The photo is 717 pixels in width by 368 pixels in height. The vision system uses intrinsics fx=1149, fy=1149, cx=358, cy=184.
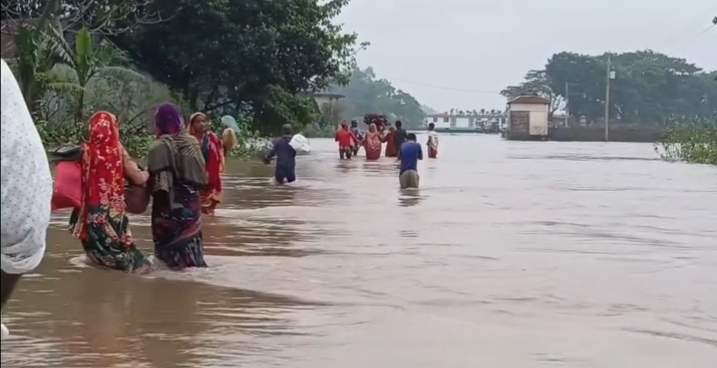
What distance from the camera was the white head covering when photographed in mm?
2441

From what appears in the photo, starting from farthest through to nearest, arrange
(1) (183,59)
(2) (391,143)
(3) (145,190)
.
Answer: (2) (391,143) → (1) (183,59) → (3) (145,190)

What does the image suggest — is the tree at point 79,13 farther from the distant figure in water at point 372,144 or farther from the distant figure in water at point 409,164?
the distant figure in water at point 409,164

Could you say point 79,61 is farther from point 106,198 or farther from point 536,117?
point 536,117

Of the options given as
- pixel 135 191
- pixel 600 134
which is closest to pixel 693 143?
pixel 135 191

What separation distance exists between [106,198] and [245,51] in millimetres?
25760

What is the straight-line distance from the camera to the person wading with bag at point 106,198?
28.8ft

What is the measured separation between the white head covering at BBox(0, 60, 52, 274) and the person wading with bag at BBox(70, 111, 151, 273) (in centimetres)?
632

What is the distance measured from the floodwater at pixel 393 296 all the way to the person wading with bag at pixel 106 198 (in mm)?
190

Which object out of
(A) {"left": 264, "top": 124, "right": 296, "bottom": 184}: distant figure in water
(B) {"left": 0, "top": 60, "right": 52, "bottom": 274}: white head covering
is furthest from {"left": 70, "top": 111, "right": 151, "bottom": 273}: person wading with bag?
(A) {"left": 264, "top": 124, "right": 296, "bottom": 184}: distant figure in water

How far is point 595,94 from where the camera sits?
377 ft

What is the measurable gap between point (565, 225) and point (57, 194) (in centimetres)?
770

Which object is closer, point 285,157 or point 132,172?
point 132,172

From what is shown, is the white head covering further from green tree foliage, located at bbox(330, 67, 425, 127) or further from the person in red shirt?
green tree foliage, located at bbox(330, 67, 425, 127)

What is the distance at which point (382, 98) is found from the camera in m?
164
